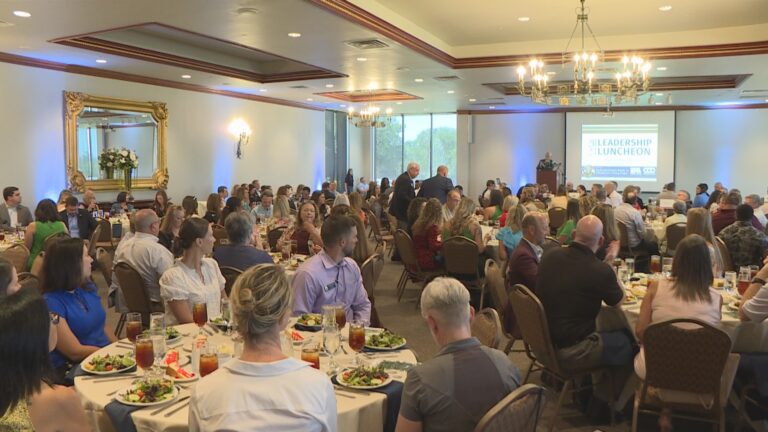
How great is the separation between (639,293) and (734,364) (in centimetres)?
116

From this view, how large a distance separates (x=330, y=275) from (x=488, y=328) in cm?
129

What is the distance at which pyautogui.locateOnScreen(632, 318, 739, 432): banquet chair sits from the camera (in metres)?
3.34

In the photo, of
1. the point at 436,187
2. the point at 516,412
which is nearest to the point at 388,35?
the point at 436,187

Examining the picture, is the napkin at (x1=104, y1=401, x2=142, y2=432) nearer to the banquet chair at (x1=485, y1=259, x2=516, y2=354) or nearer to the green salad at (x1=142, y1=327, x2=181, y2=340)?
the green salad at (x1=142, y1=327, x2=181, y2=340)

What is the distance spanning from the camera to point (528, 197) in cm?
1069

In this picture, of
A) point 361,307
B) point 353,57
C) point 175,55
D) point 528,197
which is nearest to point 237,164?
point 175,55

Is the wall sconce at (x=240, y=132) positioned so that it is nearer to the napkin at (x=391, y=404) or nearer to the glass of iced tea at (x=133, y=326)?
the glass of iced tea at (x=133, y=326)

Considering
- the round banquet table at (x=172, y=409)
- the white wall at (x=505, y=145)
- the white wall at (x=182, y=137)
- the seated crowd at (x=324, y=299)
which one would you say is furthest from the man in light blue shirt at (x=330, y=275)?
→ the white wall at (x=505, y=145)

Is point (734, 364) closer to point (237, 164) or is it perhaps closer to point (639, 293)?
point (639, 293)

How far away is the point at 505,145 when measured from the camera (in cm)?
2009

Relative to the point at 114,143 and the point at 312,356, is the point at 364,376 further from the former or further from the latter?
the point at 114,143

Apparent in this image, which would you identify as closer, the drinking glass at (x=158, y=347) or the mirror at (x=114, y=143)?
the drinking glass at (x=158, y=347)

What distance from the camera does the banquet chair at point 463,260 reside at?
22.4ft

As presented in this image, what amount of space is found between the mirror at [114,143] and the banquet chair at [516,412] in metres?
10.4
